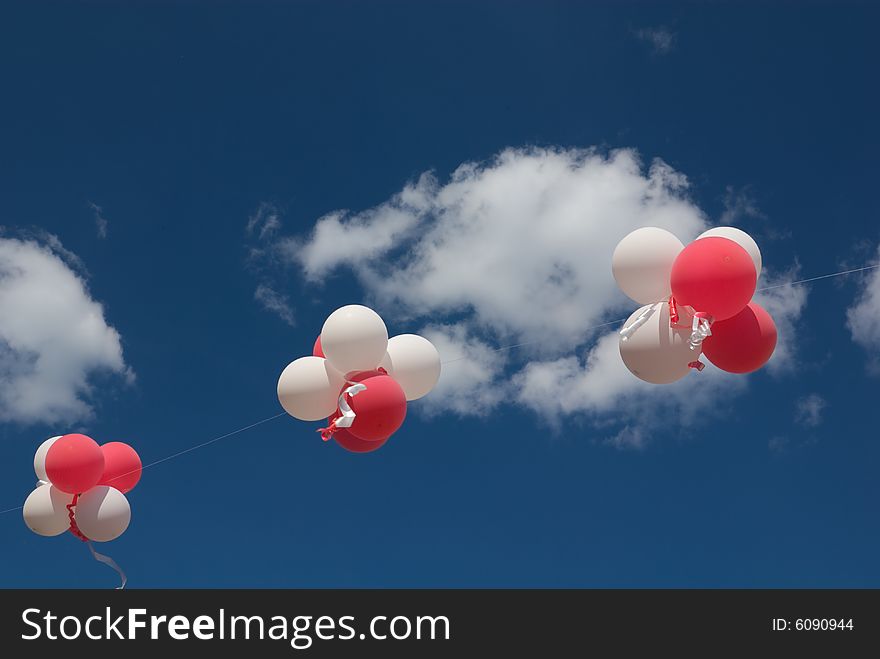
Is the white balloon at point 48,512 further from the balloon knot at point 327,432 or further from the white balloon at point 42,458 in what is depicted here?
the balloon knot at point 327,432

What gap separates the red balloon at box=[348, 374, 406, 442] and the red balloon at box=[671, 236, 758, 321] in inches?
122

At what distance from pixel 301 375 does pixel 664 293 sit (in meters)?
3.96

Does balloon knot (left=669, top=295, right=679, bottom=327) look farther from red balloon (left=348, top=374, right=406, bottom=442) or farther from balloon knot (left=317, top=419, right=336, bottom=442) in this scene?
balloon knot (left=317, top=419, right=336, bottom=442)

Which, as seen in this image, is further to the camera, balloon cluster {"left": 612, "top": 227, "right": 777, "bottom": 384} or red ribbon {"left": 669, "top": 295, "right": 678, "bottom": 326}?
red ribbon {"left": 669, "top": 295, "right": 678, "bottom": 326}

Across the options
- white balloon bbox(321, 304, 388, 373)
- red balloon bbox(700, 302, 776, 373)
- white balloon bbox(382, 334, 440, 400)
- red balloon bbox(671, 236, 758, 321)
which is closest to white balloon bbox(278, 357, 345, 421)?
white balloon bbox(321, 304, 388, 373)

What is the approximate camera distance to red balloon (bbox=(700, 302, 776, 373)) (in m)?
8.77

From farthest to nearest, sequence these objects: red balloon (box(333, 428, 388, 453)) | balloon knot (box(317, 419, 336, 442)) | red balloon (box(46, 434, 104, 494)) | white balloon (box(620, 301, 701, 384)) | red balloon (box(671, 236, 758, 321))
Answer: red balloon (box(46, 434, 104, 494)), red balloon (box(333, 428, 388, 453)), balloon knot (box(317, 419, 336, 442)), white balloon (box(620, 301, 701, 384)), red balloon (box(671, 236, 758, 321))

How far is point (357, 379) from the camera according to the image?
990 cm

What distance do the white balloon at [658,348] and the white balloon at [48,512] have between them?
7.07 m
